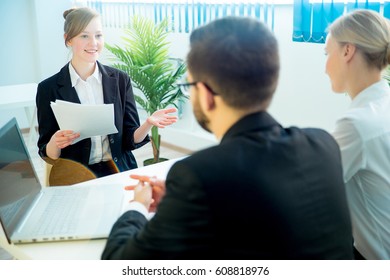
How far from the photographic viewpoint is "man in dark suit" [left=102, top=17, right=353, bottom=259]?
0.80 meters

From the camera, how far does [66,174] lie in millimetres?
2027

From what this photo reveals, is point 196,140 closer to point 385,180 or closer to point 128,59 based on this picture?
point 128,59

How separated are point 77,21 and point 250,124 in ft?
4.88

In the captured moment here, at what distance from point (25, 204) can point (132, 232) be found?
18.4 inches

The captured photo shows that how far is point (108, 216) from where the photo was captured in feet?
4.18

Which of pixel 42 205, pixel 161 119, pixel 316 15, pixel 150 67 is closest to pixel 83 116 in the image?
pixel 161 119

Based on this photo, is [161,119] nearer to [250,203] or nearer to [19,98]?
[250,203]

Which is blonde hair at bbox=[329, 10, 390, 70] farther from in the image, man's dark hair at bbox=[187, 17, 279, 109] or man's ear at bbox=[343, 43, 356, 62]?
man's dark hair at bbox=[187, 17, 279, 109]

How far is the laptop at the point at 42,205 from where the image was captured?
1.19 meters

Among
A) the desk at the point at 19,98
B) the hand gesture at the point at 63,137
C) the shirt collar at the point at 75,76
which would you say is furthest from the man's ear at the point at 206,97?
the desk at the point at 19,98

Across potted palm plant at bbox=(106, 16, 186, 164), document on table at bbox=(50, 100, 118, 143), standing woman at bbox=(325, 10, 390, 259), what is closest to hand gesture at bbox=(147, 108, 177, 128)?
document on table at bbox=(50, 100, 118, 143)

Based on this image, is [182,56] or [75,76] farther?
[182,56]
